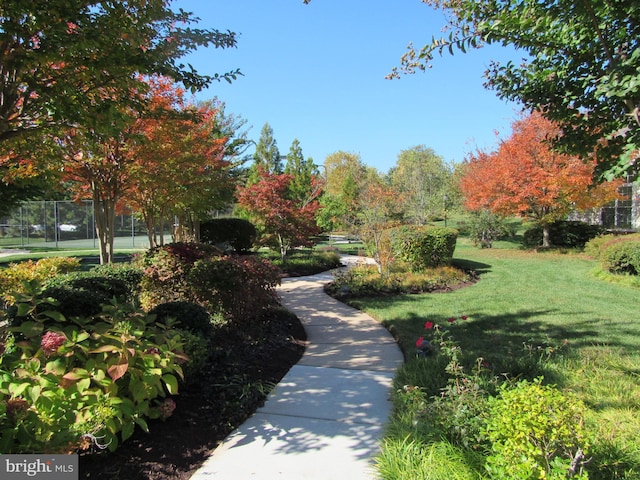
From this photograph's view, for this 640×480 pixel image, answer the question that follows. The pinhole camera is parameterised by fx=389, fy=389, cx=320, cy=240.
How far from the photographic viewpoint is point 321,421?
307cm

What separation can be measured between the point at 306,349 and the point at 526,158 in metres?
12.7

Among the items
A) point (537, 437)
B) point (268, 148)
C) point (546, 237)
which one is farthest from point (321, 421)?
point (268, 148)

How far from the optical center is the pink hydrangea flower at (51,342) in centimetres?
272

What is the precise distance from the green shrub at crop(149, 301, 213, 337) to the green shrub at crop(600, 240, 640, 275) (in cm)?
970

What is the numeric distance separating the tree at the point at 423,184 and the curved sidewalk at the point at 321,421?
488 inches

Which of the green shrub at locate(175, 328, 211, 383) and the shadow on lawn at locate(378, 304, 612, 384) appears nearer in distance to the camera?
the green shrub at locate(175, 328, 211, 383)

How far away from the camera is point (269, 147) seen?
1566 inches

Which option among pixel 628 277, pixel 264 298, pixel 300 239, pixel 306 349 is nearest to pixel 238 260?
pixel 264 298

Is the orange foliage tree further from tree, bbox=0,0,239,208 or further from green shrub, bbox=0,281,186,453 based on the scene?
green shrub, bbox=0,281,186,453

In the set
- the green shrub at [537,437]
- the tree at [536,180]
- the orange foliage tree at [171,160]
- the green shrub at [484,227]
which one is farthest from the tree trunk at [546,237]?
the green shrub at [537,437]

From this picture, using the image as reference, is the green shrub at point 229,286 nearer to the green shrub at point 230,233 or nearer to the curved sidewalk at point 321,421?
the curved sidewalk at point 321,421

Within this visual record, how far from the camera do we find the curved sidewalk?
2479 millimetres

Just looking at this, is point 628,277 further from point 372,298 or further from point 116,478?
point 116,478

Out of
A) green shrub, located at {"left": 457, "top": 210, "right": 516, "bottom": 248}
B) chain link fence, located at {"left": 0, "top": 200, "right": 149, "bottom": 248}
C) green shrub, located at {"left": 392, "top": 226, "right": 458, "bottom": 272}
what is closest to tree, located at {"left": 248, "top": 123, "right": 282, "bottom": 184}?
chain link fence, located at {"left": 0, "top": 200, "right": 149, "bottom": 248}
